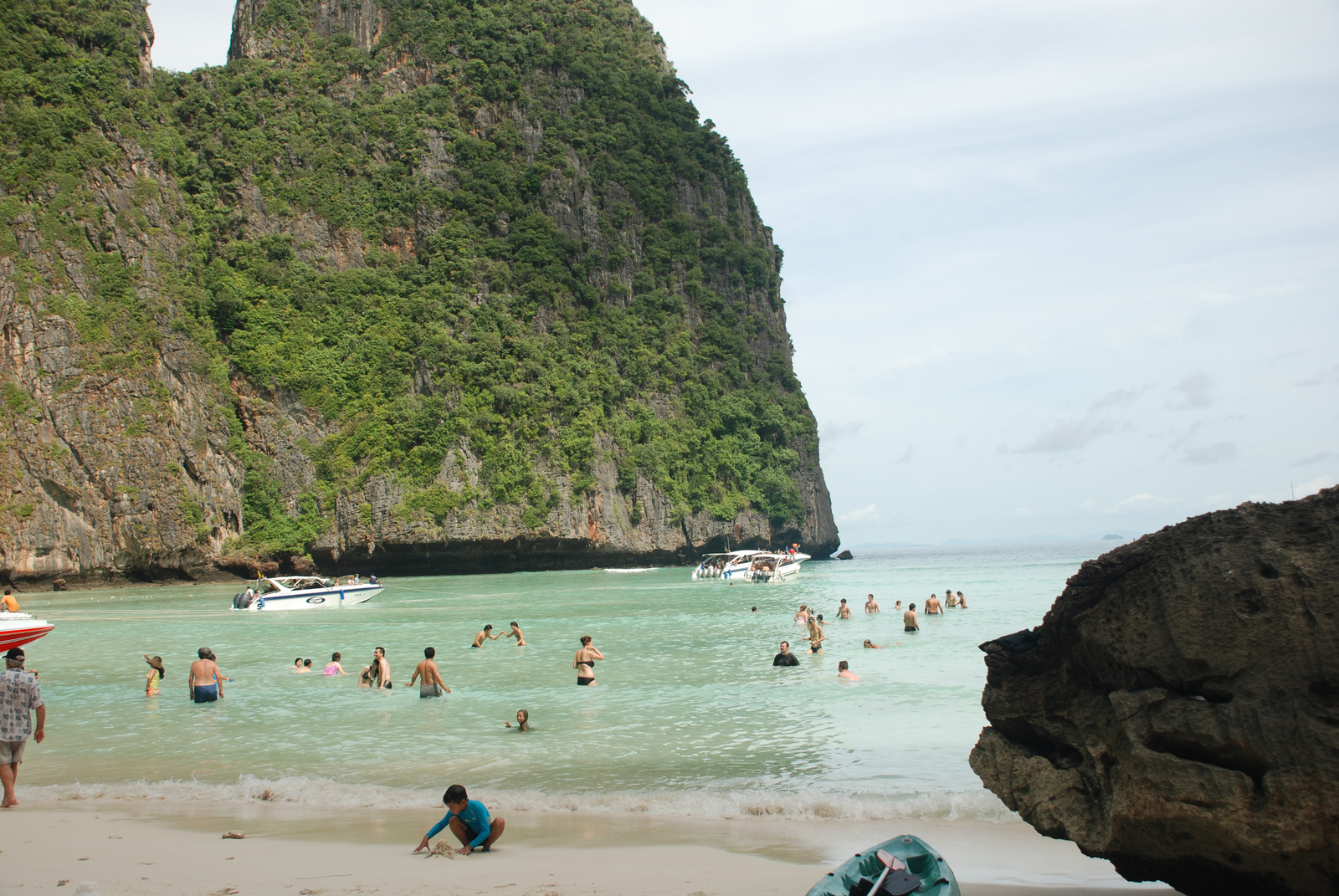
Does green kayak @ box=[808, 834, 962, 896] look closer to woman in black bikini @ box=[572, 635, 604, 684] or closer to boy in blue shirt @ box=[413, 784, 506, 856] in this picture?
boy in blue shirt @ box=[413, 784, 506, 856]

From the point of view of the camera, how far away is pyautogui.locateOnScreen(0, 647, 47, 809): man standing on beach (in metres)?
8.22

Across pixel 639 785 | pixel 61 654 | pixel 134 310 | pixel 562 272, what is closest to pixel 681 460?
pixel 562 272

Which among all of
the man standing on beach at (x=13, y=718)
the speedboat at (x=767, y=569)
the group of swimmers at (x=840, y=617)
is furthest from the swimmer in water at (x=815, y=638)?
the speedboat at (x=767, y=569)

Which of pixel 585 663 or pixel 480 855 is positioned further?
pixel 585 663

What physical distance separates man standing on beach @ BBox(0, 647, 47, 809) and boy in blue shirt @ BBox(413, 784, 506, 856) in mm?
4214

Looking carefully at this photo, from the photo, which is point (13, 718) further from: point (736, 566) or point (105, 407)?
point (105, 407)

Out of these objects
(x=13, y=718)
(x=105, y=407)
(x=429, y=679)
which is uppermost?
(x=105, y=407)

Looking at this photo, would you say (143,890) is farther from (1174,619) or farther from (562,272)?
(562,272)

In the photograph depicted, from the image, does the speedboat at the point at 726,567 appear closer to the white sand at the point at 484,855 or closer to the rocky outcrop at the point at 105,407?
the rocky outcrop at the point at 105,407

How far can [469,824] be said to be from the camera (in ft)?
23.3

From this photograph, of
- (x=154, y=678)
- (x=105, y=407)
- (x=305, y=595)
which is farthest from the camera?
(x=105, y=407)

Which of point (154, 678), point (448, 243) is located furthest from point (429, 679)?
point (448, 243)

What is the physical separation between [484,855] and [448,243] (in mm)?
63397

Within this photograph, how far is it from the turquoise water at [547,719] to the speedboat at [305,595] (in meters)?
6.80
